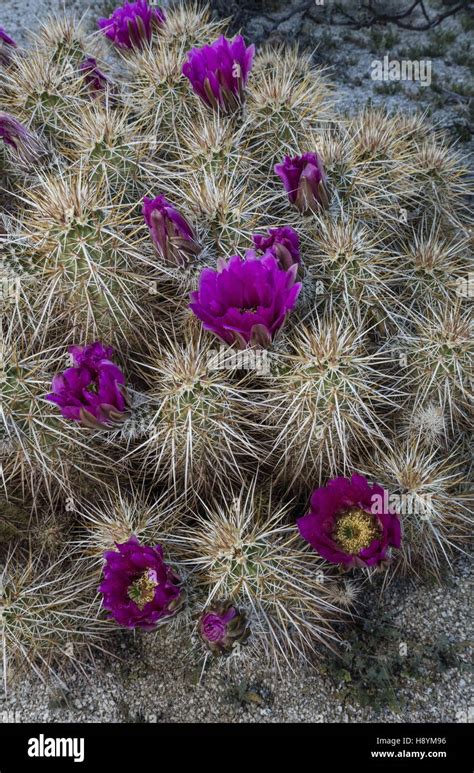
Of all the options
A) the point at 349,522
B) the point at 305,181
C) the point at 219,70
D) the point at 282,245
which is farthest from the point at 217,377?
the point at 219,70

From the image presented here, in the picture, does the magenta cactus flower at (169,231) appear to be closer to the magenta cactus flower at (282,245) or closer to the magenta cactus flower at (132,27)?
the magenta cactus flower at (282,245)

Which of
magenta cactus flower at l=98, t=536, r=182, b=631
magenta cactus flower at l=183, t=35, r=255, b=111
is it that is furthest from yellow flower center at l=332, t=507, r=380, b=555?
magenta cactus flower at l=183, t=35, r=255, b=111

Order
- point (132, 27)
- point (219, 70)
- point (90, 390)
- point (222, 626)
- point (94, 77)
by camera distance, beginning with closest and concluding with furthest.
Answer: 1. point (222, 626)
2. point (90, 390)
3. point (219, 70)
4. point (94, 77)
5. point (132, 27)

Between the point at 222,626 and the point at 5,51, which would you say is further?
the point at 5,51

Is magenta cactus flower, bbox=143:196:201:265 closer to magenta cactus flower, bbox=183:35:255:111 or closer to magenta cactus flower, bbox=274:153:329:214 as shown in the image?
magenta cactus flower, bbox=274:153:329:214

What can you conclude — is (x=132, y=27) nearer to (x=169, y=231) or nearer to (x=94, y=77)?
(x=94, y=77)

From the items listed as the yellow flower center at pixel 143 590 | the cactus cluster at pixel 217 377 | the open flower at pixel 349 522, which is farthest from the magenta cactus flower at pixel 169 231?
the yellow flower center at pixel 143 590

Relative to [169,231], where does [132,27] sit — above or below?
above
